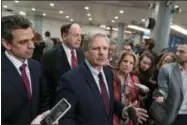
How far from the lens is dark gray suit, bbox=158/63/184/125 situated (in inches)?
125

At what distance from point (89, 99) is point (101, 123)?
0.19 metres

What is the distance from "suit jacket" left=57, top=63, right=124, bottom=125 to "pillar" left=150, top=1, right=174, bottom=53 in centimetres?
759

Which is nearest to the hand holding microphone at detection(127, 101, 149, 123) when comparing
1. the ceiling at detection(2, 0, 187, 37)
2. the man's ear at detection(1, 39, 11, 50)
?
the man's ear at detection(1, 39, 11, 50)

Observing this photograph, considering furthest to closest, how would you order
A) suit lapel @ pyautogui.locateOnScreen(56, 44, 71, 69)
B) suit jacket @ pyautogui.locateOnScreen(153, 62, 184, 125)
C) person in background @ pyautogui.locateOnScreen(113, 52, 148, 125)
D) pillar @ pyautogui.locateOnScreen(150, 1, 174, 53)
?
pillar @ pyautogui.locateOnScreen(150, 1, 174, 53)
suit jacket @ pyautogui.locateOnScreen(153, 62, 184, 125)
suit lapel @ pyautogui.locateOnScreen(56, 44, 71, 69)
person in background @ pyautogui.locateOnScreen(113, 52, 148, 125)

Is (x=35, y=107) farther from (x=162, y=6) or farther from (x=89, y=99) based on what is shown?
(x=162, y=6)

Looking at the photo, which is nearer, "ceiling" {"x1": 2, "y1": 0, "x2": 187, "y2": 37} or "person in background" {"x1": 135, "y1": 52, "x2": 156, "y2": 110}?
"person in background" {"x1": 135, "y1": 52, "x2": 156, "y2": 110}

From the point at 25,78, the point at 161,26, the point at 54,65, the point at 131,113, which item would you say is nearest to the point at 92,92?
the point at 131,113

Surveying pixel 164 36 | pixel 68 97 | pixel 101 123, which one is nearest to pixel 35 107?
pixel 68 97

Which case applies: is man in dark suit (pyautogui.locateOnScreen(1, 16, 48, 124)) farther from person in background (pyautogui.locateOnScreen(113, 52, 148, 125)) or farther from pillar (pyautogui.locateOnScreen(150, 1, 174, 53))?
pillar (pyautogui.locateOnScreen(150, 1, 174, 53))

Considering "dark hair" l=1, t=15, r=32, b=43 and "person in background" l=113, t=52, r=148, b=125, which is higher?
"dark hair" l=1, t=15, r=32, b=43

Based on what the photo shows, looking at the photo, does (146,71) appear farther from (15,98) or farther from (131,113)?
(15,98)

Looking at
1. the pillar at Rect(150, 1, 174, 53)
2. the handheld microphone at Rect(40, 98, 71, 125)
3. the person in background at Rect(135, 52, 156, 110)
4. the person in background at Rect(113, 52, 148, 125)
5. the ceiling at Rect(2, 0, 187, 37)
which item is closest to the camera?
the handheld microphone at Rect(40, 98, 71, 125)

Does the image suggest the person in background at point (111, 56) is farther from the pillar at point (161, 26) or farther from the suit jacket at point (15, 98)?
the pillar at point (161, 26)

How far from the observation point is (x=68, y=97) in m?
1.69
